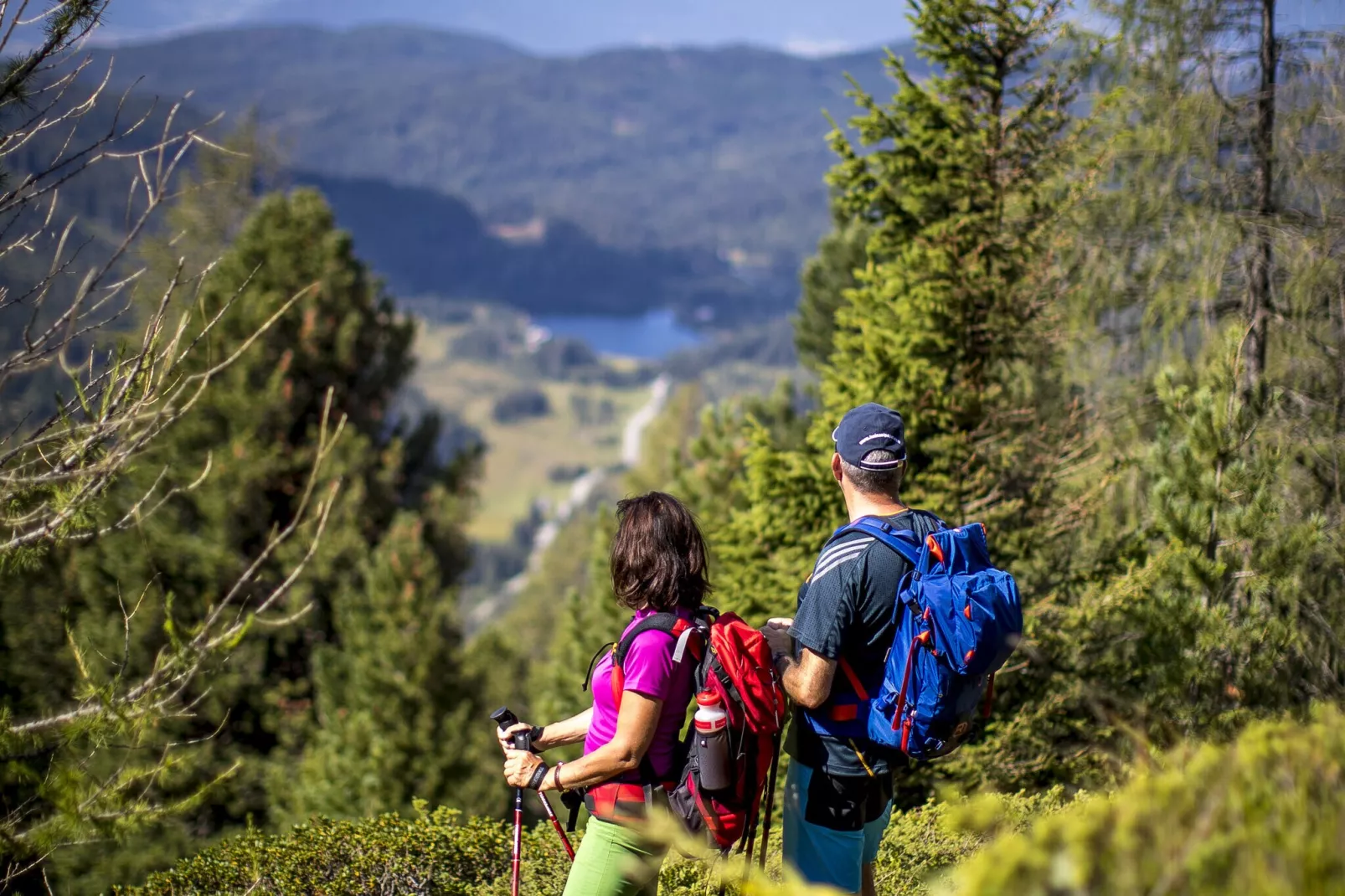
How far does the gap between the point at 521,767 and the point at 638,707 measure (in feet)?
1.98

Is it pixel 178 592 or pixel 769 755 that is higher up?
pixel 769 755

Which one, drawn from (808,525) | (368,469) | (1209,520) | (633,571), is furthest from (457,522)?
(633,571)

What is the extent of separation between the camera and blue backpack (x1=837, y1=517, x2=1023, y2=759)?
303cm

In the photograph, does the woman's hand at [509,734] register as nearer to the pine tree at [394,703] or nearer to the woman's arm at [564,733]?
the woman's arm at [564,733]

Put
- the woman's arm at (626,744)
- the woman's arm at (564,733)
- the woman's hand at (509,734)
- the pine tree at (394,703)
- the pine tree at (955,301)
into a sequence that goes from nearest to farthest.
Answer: the woman's arm at (626,744) → the woman's hand at (509,734) → the woman's arm at (564,733) → the pine tree at (955,301) → the pine tree at (394,703)

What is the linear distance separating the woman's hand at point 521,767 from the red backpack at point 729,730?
0.80ft

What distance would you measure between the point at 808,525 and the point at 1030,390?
2628mm

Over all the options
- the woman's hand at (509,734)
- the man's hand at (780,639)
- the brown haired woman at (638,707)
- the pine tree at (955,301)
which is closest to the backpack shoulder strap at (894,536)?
the man's hand at (780,639)

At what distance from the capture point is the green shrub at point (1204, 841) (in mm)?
1460

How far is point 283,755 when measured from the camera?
1647 centimetres

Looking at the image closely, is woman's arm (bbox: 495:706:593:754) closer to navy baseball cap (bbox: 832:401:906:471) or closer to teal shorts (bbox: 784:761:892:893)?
teal shorts (bbox: 784:761:892:893)

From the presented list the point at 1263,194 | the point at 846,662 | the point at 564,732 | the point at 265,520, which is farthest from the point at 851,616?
the point at 265,520

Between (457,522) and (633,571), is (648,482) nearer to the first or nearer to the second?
(457,522)

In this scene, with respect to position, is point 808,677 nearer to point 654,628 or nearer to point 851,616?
point 851,616
